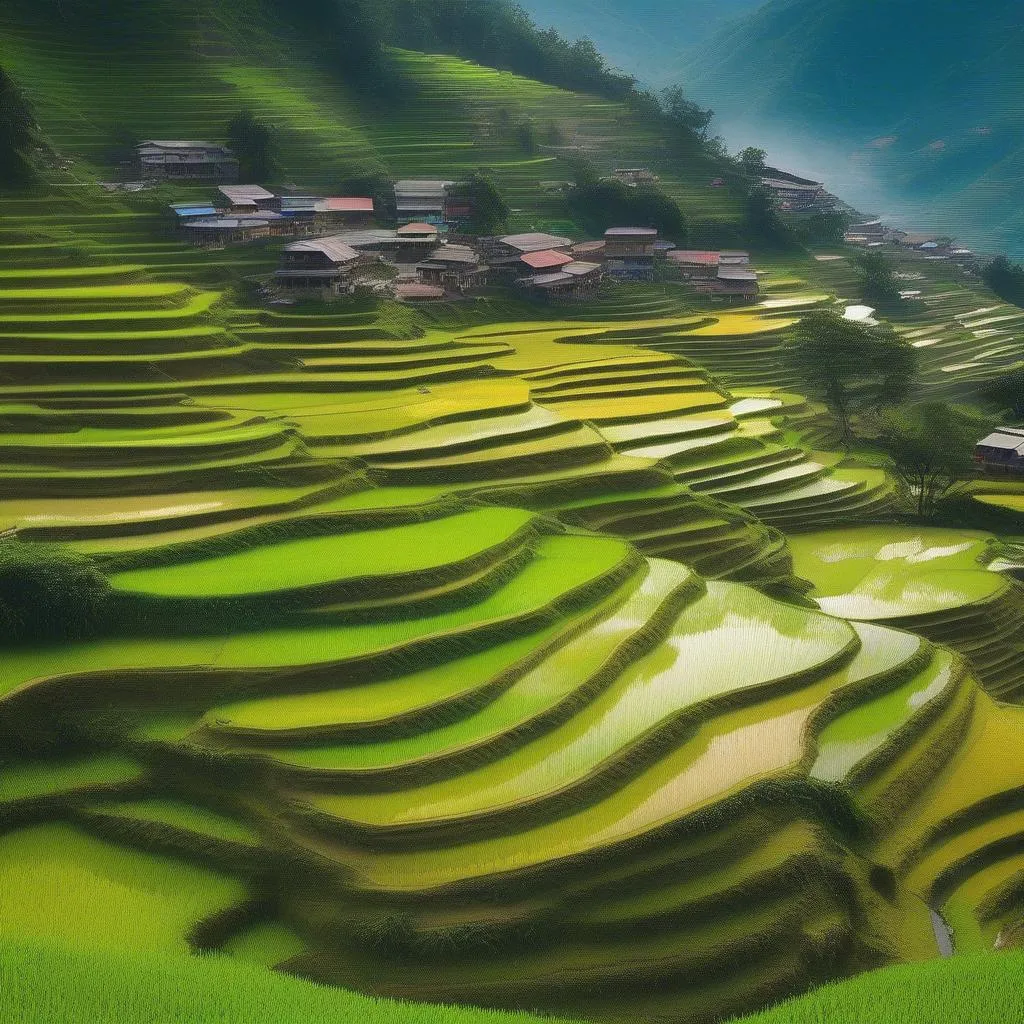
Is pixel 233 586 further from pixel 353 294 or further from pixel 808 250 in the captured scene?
pixel 808 250

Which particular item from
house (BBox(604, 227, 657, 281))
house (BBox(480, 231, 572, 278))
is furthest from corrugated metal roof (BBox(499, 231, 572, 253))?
house (BBox(604, 227, 657, 281))

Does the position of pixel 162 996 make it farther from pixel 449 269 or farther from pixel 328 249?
pixel 449 269

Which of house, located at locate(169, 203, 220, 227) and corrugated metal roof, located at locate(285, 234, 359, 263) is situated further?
house, located at locate(169, 203, 220, 227)

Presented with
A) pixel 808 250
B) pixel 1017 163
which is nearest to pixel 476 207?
pixel 808 250

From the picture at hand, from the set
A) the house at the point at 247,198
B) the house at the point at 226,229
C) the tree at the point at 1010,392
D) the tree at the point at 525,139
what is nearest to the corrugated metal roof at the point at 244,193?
the house at the point at 247,198

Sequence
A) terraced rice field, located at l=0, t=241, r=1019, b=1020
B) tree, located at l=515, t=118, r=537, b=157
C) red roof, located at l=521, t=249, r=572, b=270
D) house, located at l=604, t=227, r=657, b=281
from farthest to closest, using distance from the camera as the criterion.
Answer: tree, located at l=515, t=118, r=537, b=157, house, located at l=604, t=227, r=657, b=281, red roof, located at l=521, t=249, r=572, b=270, terraced rice field, located at l=0, t=241, r=1019, b=1020

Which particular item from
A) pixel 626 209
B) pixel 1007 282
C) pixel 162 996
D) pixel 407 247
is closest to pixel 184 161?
pixel 407 247

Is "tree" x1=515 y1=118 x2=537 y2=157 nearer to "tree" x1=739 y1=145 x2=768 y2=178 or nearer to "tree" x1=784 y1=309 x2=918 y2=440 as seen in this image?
"tree" x1=739 y1=145 x2=768 y2=178

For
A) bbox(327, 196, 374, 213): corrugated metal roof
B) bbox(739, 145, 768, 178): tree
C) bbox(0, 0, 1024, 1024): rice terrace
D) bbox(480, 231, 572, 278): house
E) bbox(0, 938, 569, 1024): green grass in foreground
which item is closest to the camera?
bbox(0, 938, 569, 1024): green grass in foreground
